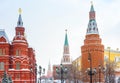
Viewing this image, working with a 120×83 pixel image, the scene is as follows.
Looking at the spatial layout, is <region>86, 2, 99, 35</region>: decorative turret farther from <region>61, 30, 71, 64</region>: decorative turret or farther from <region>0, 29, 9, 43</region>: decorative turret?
<region>61, 30, 71, 64</region>: decorative turret

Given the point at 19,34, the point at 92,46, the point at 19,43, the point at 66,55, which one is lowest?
the point at 19,43

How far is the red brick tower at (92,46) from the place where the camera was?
435ft

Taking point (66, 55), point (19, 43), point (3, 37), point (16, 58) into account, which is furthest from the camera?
point (66, 55)

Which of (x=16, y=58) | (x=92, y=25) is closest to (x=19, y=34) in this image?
(x=16, y=58)

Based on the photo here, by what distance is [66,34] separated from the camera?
192 meters

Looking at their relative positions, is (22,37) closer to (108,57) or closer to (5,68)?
(5,68)

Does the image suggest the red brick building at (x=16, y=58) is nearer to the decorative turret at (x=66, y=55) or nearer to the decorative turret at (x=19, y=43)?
the decorative turret at (x=19, y=43)

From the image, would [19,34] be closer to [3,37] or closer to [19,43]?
[19,43]

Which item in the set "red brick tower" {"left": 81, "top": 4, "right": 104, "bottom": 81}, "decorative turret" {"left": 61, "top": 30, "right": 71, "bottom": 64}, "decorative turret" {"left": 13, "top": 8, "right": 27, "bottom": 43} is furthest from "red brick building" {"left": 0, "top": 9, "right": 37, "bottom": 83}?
"decorative turret" {"left": 61, "top": 30, "right": 71, "bottom": 64}

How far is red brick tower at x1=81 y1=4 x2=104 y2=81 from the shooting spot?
132500 millimetres

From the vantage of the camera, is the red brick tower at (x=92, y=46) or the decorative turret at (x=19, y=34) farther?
the red brick tower at (x=92, y=46)

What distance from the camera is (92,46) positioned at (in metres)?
134

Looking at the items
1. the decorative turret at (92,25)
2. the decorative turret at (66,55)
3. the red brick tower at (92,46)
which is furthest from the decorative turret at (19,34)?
the decorative turret at (66,55)

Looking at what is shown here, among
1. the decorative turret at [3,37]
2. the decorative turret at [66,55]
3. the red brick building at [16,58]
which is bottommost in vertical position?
the red brick building at [16,58]
